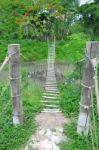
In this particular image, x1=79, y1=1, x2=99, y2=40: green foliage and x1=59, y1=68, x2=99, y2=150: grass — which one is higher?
x1=79, y1=1, x2=99, y2=40: green foliage

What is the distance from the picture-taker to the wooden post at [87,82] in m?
4.16

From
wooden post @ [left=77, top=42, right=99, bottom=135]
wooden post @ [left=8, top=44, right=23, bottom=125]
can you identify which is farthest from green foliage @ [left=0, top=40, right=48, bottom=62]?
wooden post @ [left=77, top=42, right=99, bottom=135]

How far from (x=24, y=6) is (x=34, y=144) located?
30.6ft

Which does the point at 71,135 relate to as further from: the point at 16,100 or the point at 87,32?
the point at 87,32

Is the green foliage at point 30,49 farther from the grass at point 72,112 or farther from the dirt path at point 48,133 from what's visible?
the dirt path at point 48,133

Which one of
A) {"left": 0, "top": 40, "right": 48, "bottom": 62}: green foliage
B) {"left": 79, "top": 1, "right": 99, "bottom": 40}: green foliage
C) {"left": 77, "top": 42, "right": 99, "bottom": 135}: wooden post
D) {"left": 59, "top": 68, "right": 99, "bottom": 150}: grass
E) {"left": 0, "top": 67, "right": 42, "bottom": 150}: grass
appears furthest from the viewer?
{"left": 0, "top": 40, "right": 48, "bottom": 62}: green foliage

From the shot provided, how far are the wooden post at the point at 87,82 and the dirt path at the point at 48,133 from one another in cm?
61

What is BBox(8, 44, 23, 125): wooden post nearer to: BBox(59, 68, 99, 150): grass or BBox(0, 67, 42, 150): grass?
BBox(0, 67, 42, 150): grass

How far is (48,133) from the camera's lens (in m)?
4.88

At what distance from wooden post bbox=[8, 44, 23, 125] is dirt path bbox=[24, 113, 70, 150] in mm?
503

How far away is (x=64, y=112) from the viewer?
5.82 m

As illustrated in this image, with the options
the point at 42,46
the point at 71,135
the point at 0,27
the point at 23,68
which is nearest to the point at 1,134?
the point at 71,135

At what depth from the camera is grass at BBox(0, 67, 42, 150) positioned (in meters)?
4.60

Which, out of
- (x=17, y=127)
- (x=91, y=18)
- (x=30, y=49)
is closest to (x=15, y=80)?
(x=17, y=127)
